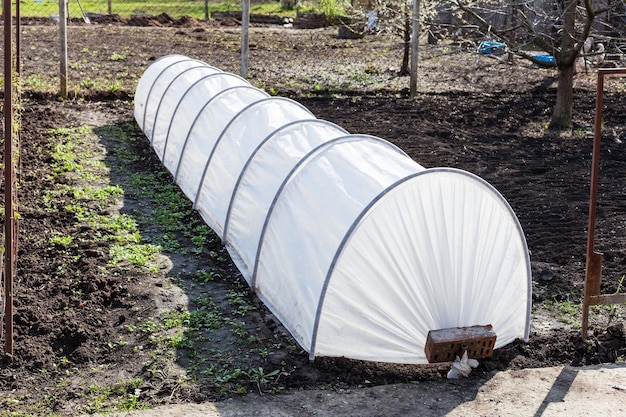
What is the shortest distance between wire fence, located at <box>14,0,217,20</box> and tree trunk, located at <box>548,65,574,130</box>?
16.5m

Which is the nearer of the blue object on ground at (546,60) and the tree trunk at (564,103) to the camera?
the blue object on ground at (546,60)

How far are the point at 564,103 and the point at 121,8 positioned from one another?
2116 centimetres

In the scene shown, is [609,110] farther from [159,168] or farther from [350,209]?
[350,209]

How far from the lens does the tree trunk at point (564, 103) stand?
14.8 m

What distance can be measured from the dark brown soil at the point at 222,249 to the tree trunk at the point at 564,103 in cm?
23

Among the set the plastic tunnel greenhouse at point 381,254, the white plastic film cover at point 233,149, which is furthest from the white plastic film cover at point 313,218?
the white plastic film cover at point 233,149

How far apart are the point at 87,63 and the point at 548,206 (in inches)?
472

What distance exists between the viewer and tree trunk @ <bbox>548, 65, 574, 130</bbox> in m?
14.8

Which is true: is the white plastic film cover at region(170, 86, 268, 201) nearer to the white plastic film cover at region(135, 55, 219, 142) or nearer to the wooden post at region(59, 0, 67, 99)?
the white plastic film cover at region(135, 55, 219, 142)

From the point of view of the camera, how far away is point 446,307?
670cm

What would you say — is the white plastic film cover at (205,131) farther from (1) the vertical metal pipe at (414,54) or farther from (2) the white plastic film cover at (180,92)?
(1) the vertical metal pipe at (414,54)

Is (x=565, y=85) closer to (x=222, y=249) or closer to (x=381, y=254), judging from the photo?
(x=222, y=249)

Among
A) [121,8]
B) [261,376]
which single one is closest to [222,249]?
[261,376]

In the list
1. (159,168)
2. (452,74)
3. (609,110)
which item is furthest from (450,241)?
(452,74)
